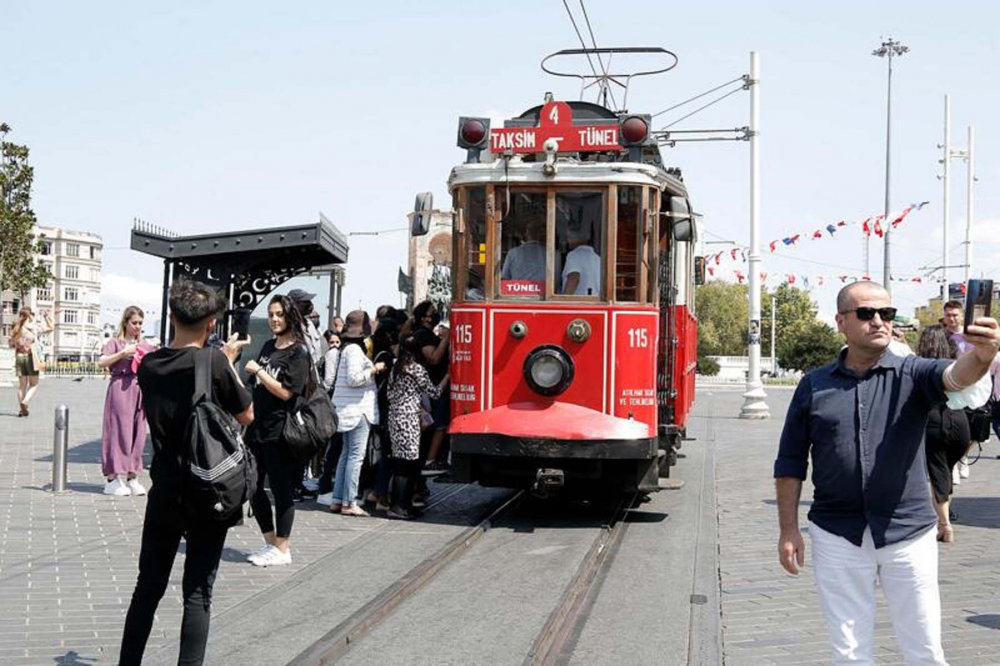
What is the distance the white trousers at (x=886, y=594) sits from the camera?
4078mm

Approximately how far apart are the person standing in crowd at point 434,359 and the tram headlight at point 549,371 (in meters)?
1.14

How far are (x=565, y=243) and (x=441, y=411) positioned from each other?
97.6 inches

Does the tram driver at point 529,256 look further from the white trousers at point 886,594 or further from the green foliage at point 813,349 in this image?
the green foliage at point 813,349

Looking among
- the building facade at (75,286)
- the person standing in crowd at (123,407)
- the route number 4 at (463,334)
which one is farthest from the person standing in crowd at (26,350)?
the building facade at (75,286)

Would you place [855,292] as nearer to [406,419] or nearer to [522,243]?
[522,243]

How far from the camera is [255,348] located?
15.8 m

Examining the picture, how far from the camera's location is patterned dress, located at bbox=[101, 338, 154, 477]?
1136 cm

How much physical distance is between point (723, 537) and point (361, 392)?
3425 millimetres

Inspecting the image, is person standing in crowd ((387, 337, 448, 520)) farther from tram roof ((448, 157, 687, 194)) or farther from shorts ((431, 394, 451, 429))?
tram roof ((448, 157, 687, 194))

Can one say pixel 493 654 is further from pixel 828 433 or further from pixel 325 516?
pixel 325 516

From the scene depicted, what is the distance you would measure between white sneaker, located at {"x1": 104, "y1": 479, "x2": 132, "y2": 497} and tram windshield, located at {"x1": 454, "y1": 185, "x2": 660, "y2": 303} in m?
4.10

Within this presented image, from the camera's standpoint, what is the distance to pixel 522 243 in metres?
10.3

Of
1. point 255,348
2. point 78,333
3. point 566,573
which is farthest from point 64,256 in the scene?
point 566,573

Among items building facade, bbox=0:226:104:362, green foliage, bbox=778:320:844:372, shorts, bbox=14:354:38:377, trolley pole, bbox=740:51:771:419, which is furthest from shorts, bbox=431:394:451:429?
building facade, bbox=0:226:104:362
